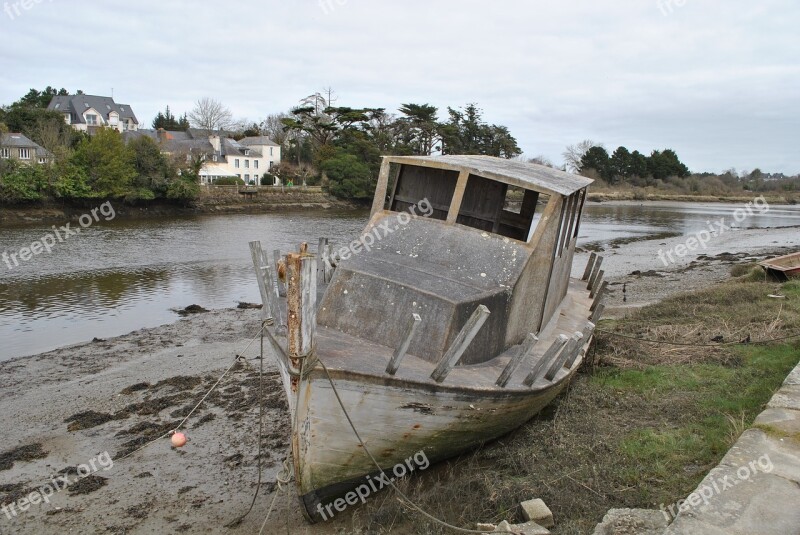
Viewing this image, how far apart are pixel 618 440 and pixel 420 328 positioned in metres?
2.58

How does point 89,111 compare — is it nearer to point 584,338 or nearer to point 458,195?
point 458,195

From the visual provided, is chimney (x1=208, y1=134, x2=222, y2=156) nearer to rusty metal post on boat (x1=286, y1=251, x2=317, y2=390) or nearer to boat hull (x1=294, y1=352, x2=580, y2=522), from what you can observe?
boat hull (x1=294, y1=352, x2=580, y2=522)

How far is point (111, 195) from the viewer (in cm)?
4344

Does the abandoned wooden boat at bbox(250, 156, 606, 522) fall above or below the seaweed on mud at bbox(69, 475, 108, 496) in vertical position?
above

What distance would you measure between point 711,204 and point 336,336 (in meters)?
86.3

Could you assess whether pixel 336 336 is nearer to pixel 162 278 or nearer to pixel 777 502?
pixel 777 502

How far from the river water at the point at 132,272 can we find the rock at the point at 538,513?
1183cm

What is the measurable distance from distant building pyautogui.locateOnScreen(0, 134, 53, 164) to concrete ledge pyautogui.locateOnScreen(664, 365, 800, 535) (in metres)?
48.5

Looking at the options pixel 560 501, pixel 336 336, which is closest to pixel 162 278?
pixel 336 336

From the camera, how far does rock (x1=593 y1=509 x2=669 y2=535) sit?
482cm

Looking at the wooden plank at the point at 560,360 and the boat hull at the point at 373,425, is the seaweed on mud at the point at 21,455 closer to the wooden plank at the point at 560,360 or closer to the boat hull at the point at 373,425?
the boat hull at the point at 373,425

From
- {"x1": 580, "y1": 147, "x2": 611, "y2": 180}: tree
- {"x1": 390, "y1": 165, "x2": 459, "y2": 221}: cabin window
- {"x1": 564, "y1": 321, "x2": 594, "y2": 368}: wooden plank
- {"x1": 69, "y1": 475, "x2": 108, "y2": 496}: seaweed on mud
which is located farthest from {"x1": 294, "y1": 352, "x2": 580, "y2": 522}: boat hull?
{"x1": 580, "y1": 147, "x2": 611, "y2": 180}: tree

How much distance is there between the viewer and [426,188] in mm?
9062

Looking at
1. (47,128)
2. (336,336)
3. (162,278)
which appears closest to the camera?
(336,336)
